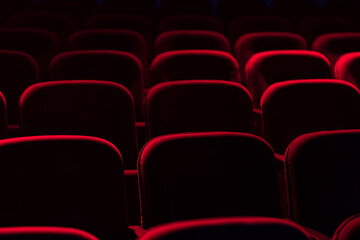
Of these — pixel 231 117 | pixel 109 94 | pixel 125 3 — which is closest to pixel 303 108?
pixel 231 117

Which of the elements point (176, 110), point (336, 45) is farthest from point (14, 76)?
point (336, 45)

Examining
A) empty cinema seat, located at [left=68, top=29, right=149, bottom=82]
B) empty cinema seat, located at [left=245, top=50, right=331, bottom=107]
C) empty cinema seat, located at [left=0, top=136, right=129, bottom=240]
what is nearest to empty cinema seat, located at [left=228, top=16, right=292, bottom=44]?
empty cinema seat, located at [left=68, top=29, right=149, bottom=82]

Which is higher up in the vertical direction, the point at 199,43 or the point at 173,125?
the point at 199,43

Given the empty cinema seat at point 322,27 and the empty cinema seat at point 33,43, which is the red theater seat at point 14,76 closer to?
the empty cinema seat at point 33,43

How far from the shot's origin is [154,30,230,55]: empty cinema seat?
5.34 feet

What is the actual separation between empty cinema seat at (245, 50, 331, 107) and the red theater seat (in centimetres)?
66

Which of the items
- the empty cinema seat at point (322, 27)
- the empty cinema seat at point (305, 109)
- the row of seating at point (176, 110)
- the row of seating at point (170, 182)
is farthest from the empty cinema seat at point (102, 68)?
the empty cinema seat at point (322, 27)

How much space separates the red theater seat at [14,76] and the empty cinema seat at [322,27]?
50.6 inches

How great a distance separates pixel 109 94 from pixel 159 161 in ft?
1.18

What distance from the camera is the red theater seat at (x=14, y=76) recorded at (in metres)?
1.25

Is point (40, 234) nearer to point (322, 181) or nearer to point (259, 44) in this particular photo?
point (322, 181)

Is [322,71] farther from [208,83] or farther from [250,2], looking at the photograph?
[250,2]

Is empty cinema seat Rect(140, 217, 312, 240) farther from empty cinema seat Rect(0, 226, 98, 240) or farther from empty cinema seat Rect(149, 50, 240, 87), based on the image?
empty cinema seat Rect(149, 50, 240, 87)

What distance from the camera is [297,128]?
106cm
